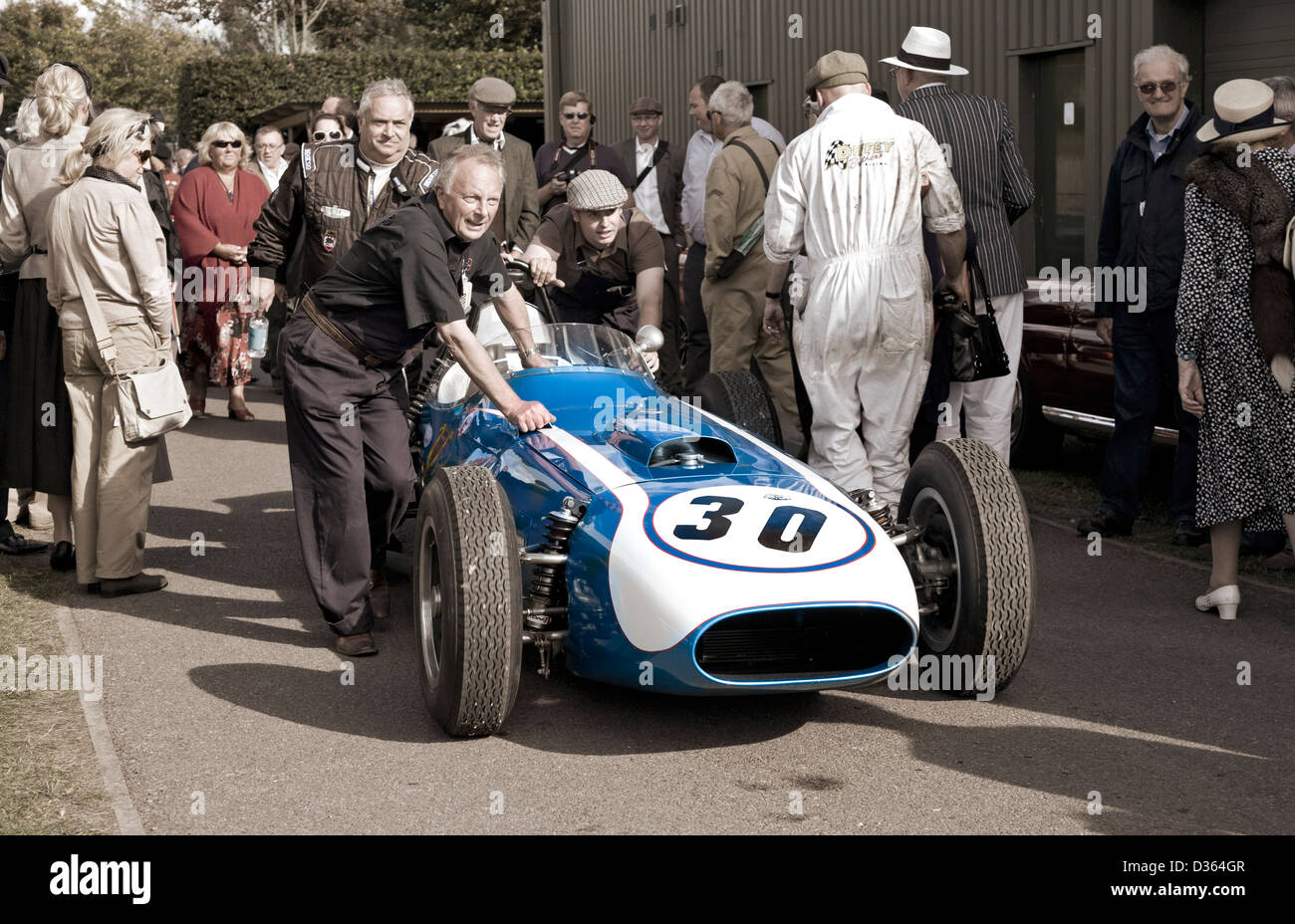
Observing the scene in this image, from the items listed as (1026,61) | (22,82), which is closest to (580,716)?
(1026,61)

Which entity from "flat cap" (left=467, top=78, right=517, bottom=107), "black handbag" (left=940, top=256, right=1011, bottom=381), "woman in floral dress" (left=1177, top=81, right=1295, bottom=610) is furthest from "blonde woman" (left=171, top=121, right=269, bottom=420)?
"woman in floral dress" (left=1177, top=81, right=1295, bottom=610)

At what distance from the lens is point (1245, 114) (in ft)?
19.8

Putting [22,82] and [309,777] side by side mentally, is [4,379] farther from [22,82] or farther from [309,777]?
[22,82]

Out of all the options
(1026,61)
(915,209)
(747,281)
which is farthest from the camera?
(1026,61)

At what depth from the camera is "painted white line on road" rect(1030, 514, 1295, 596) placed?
266 inches

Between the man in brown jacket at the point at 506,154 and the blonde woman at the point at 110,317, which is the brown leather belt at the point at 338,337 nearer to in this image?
the blonde woman at the point at 110,317

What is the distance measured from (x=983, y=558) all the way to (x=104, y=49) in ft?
175

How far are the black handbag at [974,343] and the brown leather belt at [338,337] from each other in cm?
260

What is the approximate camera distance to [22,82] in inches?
2051

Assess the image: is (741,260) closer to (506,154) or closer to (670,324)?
(670,324)

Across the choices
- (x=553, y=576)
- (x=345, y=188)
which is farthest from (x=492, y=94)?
(x=553, y=576)

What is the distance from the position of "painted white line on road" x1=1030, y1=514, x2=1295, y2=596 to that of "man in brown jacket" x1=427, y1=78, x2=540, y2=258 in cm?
363

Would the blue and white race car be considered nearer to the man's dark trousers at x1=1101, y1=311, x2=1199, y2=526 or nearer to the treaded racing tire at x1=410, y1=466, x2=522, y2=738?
the treaded racing tire at x1=410, y1=466, x2=522, y2=738
